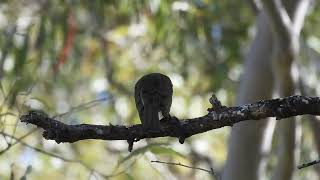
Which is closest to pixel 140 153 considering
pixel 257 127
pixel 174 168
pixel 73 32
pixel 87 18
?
pixel 257 127

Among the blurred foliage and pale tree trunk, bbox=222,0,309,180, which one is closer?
pale tree trunk, bbox=222,0,309,180

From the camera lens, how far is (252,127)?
12.8ft

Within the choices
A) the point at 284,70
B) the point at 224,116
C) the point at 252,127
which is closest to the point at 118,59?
the point at 252,127

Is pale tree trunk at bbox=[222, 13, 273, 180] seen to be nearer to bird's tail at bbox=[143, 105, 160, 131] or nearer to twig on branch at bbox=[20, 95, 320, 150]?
bird's tail at bbox=[143, 105, 160, 131]

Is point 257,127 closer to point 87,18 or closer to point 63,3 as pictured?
point 63,3

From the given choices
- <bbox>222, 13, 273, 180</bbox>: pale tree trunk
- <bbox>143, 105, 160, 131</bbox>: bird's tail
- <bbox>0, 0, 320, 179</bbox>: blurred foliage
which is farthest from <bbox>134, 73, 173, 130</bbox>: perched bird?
<bbox>0, 0, 320, 179</bbox>: blurred foliage

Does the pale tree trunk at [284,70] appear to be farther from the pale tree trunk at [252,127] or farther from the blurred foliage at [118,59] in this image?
the blurred foliage at [118,59]

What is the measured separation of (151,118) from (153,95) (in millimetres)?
312

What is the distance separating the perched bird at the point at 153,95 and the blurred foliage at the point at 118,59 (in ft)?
6.15

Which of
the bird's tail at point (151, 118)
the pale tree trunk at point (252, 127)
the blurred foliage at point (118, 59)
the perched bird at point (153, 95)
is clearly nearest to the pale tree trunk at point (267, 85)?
the pale tree trunk at point (252, 127)

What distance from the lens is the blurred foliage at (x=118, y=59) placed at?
529cm

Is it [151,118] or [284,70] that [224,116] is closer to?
[151,118]

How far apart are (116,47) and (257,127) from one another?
148 inches

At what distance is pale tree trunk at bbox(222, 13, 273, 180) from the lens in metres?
3.85
